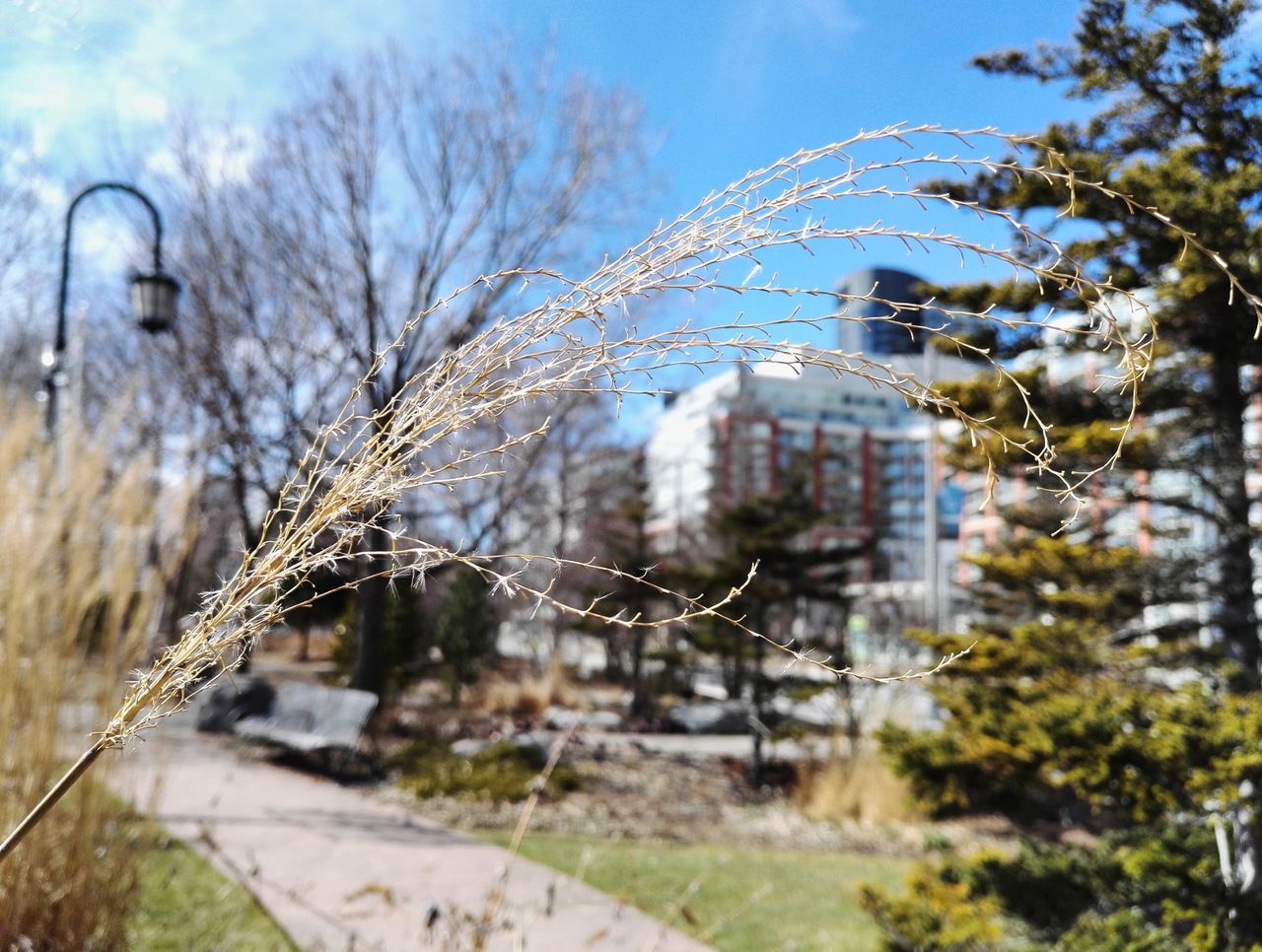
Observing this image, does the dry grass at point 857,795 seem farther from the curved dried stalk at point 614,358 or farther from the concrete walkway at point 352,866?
the curved dried stalk at point 614,358

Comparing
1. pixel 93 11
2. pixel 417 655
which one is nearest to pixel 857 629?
pixel 417 655

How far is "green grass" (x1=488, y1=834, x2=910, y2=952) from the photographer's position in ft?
15.2

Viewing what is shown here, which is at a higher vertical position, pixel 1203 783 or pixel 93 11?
pixel 93 11

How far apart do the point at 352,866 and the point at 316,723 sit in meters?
4.43

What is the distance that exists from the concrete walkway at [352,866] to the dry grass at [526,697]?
5483 mm

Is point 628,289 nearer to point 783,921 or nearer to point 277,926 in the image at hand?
point 277,926

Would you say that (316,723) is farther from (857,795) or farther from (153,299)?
(857,795)

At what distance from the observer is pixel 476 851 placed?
606 centimetres

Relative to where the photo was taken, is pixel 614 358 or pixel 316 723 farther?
pixel 316 723

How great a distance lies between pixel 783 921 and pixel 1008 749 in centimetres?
148

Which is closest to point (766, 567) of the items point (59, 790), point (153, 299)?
point (153, 299)

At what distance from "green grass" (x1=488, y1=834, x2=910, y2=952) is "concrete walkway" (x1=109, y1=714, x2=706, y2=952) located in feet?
0.85

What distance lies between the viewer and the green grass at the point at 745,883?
4.63 meters

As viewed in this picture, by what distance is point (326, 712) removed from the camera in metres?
9.54
